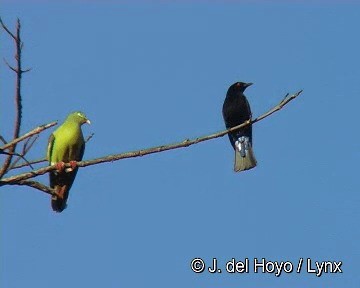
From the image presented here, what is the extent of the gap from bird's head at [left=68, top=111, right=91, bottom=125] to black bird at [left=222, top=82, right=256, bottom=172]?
1646mm

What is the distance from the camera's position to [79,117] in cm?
658

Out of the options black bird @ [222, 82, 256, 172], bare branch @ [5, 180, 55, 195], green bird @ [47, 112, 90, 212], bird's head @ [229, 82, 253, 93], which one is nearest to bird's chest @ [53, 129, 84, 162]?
green bird @ [47, 112, 90, 212]

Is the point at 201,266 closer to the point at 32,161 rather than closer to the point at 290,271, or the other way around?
the point at 290,271

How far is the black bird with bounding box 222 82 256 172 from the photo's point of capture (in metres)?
7.38

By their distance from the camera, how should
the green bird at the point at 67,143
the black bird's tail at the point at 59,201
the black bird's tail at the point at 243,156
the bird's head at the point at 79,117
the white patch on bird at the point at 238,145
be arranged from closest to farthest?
1. the black bird's tail at the point at 59,201
2. the green bird at the point at 67,143
3. the bird's head at the point at 79,117
4. the black bird's tail at the point at 243,156
5. the white patch on bird at the point at 238,145

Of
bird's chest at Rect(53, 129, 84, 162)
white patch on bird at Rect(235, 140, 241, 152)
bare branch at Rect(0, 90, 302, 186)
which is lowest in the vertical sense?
bare branch at Rect(0, 90, 302, 186)

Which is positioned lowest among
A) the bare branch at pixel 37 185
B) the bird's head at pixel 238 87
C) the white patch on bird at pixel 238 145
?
the bare branch at pixel 37 185

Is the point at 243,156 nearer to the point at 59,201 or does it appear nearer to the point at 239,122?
the point at 239,122

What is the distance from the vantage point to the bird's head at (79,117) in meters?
6.54

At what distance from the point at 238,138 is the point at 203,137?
415cm

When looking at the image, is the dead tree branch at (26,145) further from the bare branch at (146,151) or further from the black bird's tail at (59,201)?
the black bird's tail at (59,201)

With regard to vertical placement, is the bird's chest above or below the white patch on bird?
below

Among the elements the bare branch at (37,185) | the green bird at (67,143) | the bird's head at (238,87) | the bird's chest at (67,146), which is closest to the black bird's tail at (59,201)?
the green bird at (67,143)

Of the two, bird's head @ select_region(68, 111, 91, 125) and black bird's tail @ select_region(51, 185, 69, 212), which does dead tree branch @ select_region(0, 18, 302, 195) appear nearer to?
black bird's tail @ select_region(51, 185, 69, 212)
